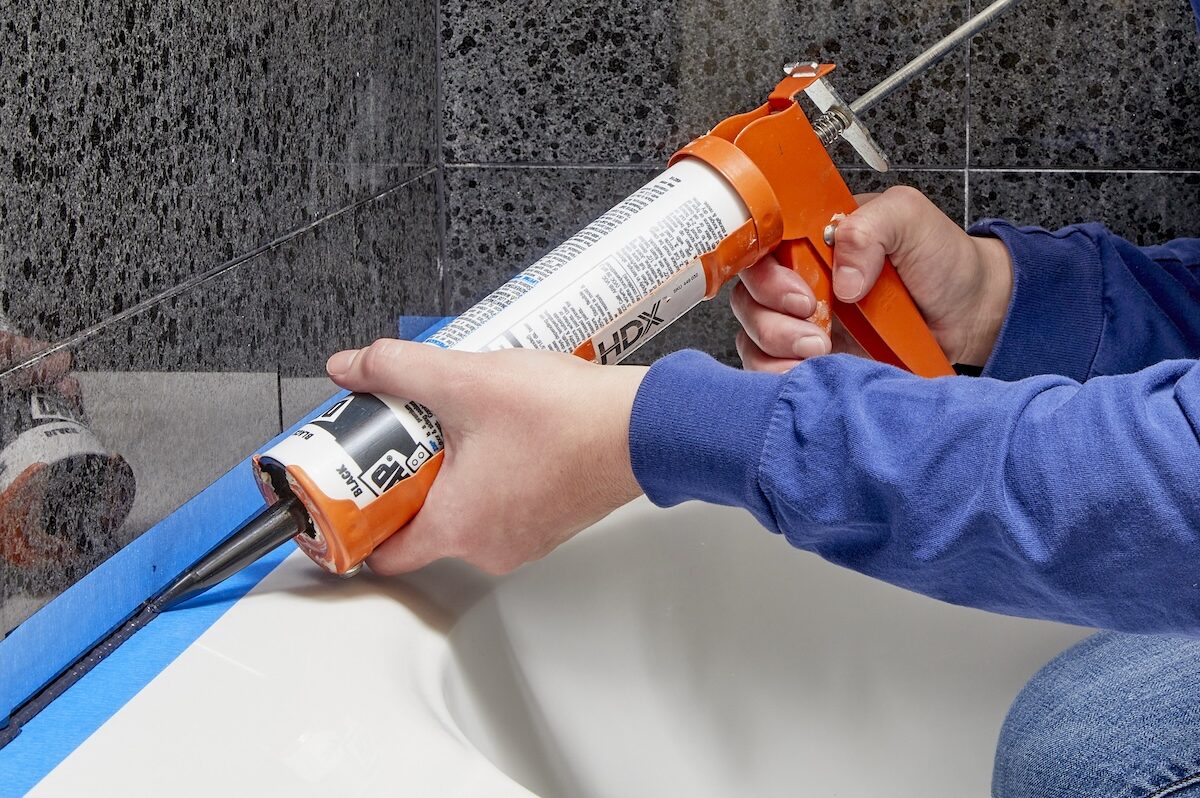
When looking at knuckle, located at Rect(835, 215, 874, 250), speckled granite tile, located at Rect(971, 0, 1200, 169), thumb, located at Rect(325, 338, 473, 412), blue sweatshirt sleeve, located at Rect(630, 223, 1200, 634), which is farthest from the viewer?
speckled granite tile, located at Rect(971, 0, 1200, 169)

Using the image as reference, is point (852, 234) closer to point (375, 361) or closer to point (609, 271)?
point (609, 271)

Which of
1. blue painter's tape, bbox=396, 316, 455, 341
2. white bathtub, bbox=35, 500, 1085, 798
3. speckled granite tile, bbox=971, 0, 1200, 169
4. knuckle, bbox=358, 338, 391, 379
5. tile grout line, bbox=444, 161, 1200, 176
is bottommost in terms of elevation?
white bathtub, bbox=35, 500, 1085, 798

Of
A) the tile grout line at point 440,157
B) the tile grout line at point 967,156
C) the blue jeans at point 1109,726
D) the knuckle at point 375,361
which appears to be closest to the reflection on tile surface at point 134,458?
the knuckle at point 375,361

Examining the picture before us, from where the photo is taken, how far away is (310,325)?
2.48 feet

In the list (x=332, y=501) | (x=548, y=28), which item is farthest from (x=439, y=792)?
(x=548, y=28)

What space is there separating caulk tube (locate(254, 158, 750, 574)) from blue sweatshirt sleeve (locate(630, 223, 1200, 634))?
0.27 feet

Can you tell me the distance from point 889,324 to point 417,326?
40 centimetres

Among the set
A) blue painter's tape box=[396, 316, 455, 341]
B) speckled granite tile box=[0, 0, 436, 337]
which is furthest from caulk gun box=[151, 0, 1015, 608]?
blue painter's tape box=[396, 316, 455, 341]

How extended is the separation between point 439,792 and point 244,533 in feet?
0.60

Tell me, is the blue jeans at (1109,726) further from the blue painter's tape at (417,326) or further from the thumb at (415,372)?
the blue painter's tape at (417,326)

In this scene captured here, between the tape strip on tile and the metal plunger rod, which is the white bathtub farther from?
the metal plunger rod

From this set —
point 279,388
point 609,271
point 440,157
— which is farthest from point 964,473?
point 440,157

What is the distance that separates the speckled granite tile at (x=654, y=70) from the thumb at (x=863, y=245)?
0.23 metres

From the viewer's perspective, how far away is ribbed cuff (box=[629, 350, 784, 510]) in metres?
0.49
